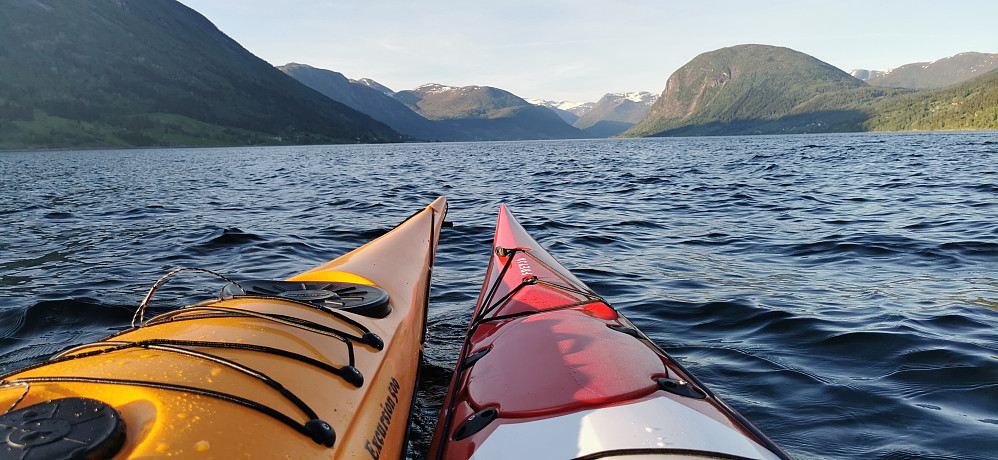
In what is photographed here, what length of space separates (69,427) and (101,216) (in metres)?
13.3

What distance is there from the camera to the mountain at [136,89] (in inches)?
3615

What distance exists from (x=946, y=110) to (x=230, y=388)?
14862 cm

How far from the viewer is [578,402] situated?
2195mm

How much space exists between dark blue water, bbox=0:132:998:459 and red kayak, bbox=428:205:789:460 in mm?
835

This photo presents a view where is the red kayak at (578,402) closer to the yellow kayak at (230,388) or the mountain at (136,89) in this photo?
the yellow kayak at (230,388)

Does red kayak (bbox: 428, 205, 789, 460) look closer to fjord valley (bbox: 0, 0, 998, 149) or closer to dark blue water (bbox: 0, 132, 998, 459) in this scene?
dark blue water (bbox: 0, 132, 998, 459)

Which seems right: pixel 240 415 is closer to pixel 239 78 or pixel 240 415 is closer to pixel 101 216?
pixel 101 216

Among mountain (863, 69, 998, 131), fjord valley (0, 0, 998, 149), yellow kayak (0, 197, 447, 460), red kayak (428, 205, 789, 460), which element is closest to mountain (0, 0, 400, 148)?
fjord valley (0, 0, 998, 149)

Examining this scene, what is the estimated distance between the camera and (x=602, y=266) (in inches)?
287

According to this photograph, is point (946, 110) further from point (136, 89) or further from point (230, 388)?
point (136, 89)

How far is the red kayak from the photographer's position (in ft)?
6.31

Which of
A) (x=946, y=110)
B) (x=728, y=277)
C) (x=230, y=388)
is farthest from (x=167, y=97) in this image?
(x=946, y=110)

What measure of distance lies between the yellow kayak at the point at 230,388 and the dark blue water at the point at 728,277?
0.94 m

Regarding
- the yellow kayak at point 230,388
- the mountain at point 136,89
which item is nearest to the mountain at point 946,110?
the yellow kayak at point 230,388
